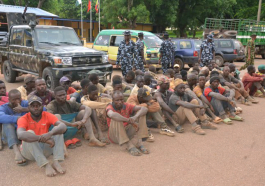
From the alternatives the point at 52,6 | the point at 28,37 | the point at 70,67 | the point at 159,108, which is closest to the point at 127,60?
the point at 70,67

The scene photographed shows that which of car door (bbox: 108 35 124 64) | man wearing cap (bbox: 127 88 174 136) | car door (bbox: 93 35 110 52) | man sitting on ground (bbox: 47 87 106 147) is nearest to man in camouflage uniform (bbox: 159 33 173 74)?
car door (bbox: 108 35 124 64)

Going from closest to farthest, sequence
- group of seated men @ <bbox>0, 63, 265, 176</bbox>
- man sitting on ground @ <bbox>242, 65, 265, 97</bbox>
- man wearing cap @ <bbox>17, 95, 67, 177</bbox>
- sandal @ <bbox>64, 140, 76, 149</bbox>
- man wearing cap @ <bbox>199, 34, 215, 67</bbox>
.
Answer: man wearing cap @ <bbox>17, 95, 67, 177</bbox>, group of seated men @ <bbox>0, 63, 265, 176</bbox>, sandal @ <bbox>64, 140, 76, 149</bbox>, man sitting on ground @ <bbox>242, 65, 265, 97</bbox>, man wearing cap @ <bbox>199, 34, 215, 67</bbox>

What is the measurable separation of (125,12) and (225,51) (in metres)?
11.3

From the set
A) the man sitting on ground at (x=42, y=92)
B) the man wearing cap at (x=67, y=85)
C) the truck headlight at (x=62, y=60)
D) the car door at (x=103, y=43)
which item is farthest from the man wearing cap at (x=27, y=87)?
the car door at (x=103, y=43)

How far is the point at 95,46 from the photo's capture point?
1370 cm

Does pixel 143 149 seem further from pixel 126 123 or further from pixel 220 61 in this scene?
pixel 220 61

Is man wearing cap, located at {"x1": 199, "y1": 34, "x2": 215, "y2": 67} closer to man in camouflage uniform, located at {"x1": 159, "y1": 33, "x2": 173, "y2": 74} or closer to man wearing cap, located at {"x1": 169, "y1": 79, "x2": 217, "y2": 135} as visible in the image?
man in camouflage uniform, located at {"x1": 159, "y1": 33, "x2": 173, "y2": 74}

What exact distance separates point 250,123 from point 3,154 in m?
4.74

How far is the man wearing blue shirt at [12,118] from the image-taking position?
382 cm

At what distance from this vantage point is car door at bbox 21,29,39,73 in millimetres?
8180

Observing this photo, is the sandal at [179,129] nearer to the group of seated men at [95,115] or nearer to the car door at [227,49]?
the group of seated men at [95,115]

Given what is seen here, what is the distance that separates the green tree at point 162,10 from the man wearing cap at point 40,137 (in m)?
20.4

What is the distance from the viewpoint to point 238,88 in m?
7.25

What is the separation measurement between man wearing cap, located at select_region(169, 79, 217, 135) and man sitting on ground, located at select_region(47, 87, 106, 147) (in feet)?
5.27
